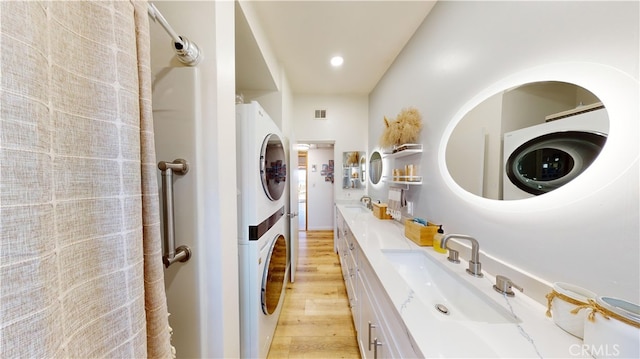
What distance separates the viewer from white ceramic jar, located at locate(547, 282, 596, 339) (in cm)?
66

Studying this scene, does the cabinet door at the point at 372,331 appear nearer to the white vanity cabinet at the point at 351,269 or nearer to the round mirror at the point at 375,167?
the white vanity cabinet at the point at 351,269

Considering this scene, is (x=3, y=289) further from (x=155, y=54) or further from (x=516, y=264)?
(x=516, y=264)

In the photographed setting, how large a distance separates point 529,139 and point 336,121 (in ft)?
8.40

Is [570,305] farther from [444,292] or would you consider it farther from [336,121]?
[336,121]

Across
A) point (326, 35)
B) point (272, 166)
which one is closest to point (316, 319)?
point (272, 166)

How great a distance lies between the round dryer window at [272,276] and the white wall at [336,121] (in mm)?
2006

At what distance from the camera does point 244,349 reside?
1.25 metres

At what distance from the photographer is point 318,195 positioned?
480cm

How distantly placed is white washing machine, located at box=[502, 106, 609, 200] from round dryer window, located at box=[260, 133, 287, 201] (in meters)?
1.32

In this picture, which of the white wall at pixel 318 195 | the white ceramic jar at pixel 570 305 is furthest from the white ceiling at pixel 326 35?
the white wall at pixel 318 195

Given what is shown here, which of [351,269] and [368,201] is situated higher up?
[368,201]

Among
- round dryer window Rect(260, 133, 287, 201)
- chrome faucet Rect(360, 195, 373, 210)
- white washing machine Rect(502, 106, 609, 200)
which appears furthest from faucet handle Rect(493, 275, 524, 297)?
chrome faucet Rect(360, 195, 373, 210)

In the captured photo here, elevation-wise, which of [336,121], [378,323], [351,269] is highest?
[336,121]

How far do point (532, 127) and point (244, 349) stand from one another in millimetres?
1987
